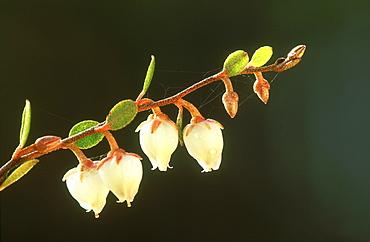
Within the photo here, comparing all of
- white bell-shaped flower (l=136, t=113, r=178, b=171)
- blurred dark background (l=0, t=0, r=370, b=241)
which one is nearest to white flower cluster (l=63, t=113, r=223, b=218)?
white bell-shaped flower (l=136, t=113, r=178, b=171)

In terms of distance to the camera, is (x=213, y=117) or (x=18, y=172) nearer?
(x=18, y=172)

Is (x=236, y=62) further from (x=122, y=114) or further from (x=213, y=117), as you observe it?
(x=213, y=117)

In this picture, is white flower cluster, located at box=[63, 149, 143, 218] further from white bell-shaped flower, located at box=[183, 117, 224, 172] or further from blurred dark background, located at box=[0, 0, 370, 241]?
blurred dark background, located at box=[0, 0, 370, 241]

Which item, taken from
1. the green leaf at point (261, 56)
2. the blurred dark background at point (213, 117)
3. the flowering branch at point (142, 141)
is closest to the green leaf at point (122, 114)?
the flowering branch at point (142, 141)

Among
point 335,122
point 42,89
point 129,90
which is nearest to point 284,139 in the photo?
point 335,122

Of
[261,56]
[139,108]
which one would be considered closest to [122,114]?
[139,108]

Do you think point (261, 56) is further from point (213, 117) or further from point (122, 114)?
point (213, 117)
